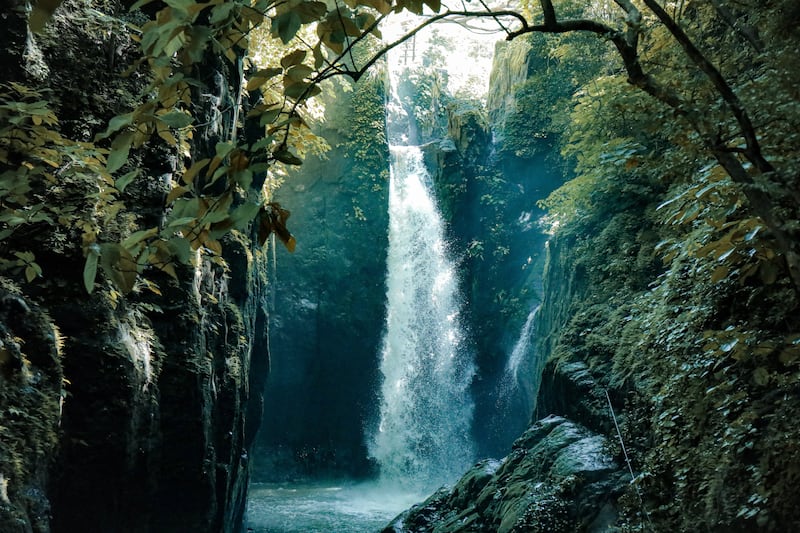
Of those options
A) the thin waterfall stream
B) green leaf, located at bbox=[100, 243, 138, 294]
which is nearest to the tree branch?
green leaf, located at bbox=[100, 243, 138, 294]

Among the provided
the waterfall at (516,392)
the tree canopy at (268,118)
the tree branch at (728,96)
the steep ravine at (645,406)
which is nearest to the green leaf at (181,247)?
the tree canopy at (268,118)

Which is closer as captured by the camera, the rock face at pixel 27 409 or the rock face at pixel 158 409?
the rock face at pixel 27 409

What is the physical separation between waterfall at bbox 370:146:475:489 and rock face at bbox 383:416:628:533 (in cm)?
783

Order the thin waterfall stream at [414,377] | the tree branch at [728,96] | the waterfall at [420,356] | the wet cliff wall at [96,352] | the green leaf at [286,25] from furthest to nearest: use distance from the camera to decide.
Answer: the waterfall at [420,356], the thin waterfall stream at [414,377], the wet cliff wall at [96,352], the tree branch at [728,96], the green leaf at [286,25]

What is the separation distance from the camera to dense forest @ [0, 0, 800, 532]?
1558 millimetres

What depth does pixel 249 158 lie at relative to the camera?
1397mm

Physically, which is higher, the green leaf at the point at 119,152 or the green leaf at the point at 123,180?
the green leaf at the point at 119,152

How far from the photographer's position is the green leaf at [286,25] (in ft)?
4.47

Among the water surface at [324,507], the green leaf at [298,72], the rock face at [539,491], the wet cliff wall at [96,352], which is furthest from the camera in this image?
the water surface at [324,507]

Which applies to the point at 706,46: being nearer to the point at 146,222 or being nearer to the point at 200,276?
the point at 146,222

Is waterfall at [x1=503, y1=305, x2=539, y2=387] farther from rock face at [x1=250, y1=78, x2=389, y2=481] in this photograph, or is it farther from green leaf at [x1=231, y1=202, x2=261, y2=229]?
green leaf at [x1=231, y1=202, x2=261, y2=229]

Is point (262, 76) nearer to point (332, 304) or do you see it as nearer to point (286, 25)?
point (286, 25)

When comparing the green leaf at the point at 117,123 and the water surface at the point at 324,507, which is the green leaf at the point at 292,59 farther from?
the water surface at the point at 324,507

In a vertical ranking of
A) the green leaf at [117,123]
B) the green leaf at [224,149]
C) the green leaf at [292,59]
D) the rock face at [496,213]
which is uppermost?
the rock face at [496,213]
